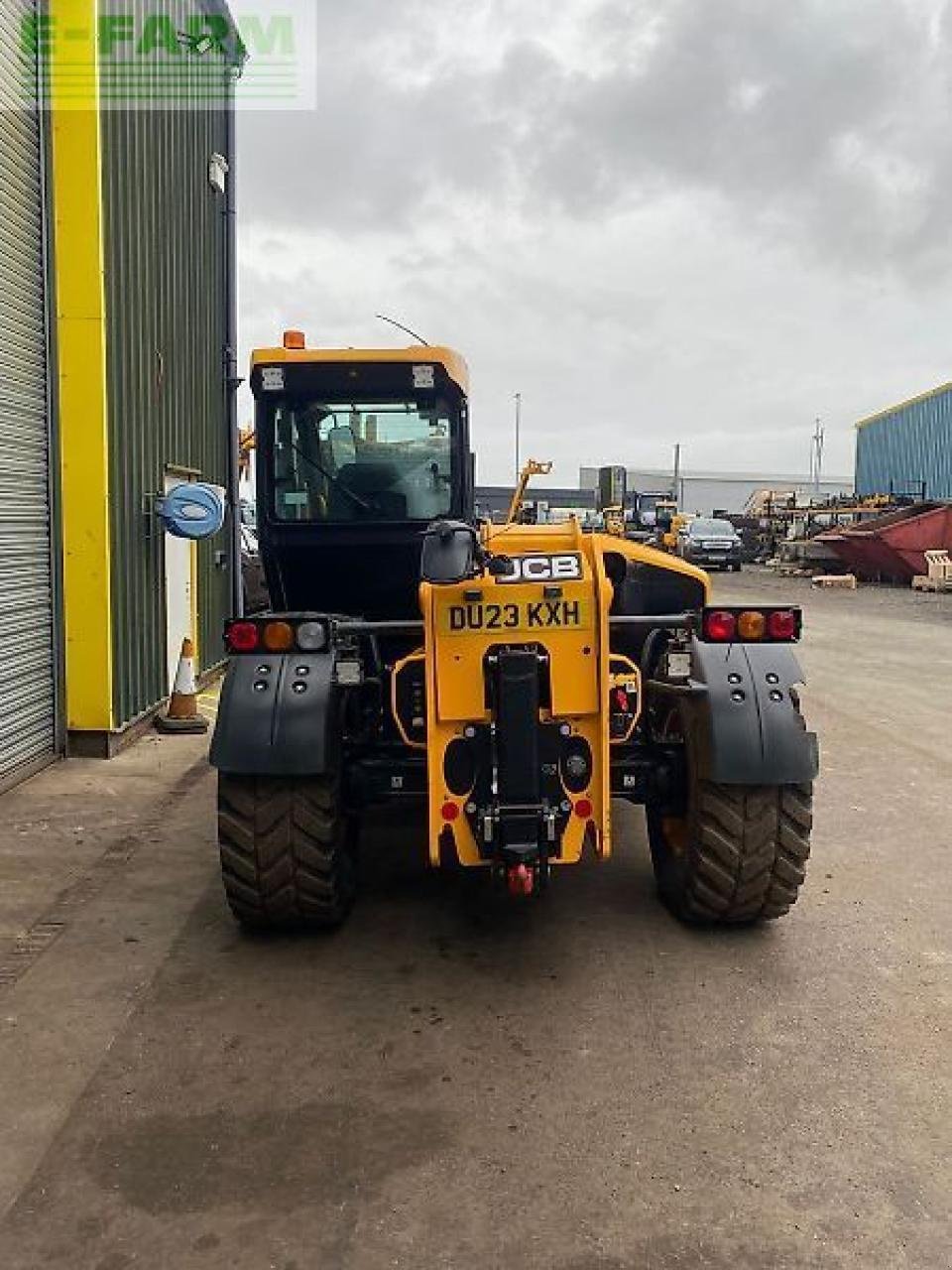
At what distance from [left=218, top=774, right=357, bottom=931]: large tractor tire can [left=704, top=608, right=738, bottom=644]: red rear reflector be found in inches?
65.1

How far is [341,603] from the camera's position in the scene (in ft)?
20.0

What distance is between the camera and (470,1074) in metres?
3.40

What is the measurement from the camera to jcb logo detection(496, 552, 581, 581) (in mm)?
4148

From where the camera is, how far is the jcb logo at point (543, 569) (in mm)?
4148

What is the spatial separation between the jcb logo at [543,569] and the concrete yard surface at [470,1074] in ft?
5.05

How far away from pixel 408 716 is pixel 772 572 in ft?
101

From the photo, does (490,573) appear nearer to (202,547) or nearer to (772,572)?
(202,547)

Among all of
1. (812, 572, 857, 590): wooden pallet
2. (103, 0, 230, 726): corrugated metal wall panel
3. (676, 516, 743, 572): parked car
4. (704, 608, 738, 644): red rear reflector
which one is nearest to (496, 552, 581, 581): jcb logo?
(704, 608, 738, 644): red rear reflector

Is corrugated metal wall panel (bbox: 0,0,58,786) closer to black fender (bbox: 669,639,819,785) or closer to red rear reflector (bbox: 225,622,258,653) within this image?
red rear reflector (bbox: 225,622,258,653)

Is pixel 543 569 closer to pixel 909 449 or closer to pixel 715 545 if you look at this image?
pixel 715 545

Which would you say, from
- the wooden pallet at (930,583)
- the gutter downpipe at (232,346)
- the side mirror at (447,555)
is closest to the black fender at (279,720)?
the side mirror at (447,555)

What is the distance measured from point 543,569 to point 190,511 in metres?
5.28

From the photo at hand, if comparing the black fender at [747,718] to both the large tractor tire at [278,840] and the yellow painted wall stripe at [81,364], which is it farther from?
the yellow painted wall stripe at [81,364]

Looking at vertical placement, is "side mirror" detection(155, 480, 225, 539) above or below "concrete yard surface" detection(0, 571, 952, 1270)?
above
